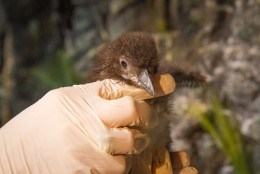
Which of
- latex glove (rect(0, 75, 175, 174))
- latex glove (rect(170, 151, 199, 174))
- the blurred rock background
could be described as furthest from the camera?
the blurred rock background

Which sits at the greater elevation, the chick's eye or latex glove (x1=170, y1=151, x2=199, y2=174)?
the chick's eye

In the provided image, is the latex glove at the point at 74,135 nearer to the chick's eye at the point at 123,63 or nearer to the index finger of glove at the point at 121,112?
the index finger of glove at the point at 121,112

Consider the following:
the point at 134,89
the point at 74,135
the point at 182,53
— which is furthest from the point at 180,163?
the point at 182,53

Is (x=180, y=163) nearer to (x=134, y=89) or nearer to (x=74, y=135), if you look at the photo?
(x=134, y=89)

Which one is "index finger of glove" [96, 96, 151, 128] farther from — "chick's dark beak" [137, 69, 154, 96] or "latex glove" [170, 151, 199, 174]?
"latex glove" [170, 151, 199, 174]

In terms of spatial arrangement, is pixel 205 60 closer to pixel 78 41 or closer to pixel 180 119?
pixel 180 119

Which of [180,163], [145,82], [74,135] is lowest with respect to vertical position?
[180,163]

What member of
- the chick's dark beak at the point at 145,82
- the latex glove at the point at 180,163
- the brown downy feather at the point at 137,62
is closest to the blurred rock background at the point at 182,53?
the latex glove at the point at 180,163

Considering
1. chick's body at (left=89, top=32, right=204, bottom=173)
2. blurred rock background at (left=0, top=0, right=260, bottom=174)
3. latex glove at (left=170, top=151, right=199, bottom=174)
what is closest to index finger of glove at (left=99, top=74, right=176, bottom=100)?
chick's body at (left=89, top=32, right=204, bottom=173)
